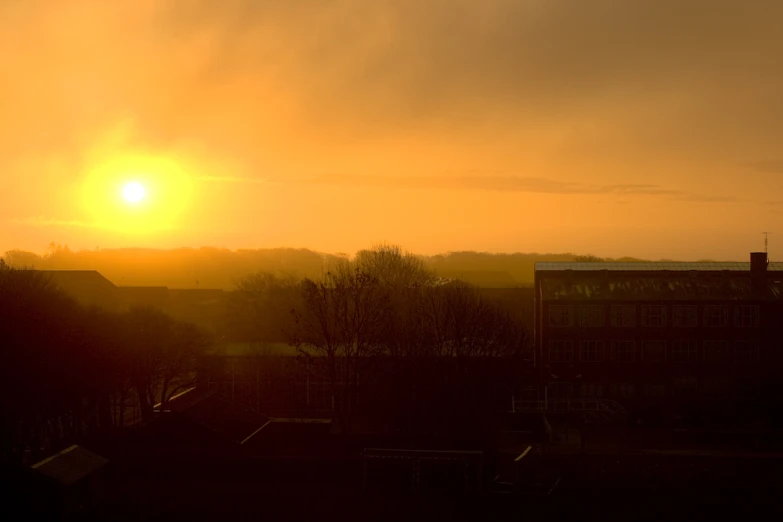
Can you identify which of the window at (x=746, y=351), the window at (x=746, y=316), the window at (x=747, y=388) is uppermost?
the window at (x=746, y=316)

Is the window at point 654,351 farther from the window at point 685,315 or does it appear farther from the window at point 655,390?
the window at point 685,315

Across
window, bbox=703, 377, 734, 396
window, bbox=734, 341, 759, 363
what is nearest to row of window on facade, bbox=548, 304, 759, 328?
window, bbox=734, 341, 759, 363

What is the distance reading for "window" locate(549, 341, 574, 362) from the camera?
37.2 meters

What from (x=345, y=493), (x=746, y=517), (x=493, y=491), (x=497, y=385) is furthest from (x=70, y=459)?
(x=497, y=385)

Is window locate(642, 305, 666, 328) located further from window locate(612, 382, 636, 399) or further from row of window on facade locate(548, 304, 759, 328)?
window locate(612, 382, 636, 399)

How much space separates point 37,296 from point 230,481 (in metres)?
12.1

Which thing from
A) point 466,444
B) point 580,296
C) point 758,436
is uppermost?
point 580,296

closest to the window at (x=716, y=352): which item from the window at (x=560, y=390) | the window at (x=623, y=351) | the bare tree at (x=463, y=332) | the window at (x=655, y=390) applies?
the window at (x=655, y=390)

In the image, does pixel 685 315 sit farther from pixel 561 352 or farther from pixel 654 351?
pixel 561 352

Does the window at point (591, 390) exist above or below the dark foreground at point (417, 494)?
below

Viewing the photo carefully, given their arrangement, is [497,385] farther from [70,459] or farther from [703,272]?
[70,459]

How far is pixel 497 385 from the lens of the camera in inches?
1260

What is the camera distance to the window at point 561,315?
37.4 metres

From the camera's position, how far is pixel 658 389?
120ft
